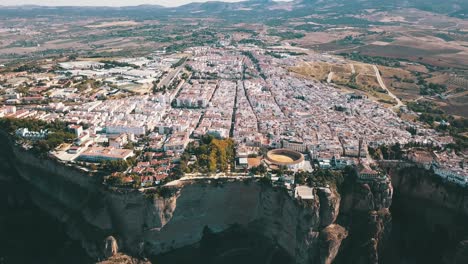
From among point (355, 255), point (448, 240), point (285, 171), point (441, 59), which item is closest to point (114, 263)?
point (285, 171)

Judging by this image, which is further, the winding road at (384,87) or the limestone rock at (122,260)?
the winding road at (384,87)

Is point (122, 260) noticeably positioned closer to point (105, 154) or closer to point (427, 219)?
point (105, 154)

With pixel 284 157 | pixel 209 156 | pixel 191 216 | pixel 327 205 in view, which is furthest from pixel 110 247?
pixel 327 205

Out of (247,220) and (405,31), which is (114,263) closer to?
(247,220)

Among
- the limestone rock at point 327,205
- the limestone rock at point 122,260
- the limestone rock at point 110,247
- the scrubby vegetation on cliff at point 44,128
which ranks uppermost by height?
the scrubby vegetation on cliff at point 44,128

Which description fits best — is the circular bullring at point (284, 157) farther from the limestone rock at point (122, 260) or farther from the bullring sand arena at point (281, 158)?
the limestone rock at point (122, 260)

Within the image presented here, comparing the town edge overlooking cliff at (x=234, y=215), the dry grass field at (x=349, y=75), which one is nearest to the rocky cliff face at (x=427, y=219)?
the town edge overlooking cliff at (x=234, y=215)
